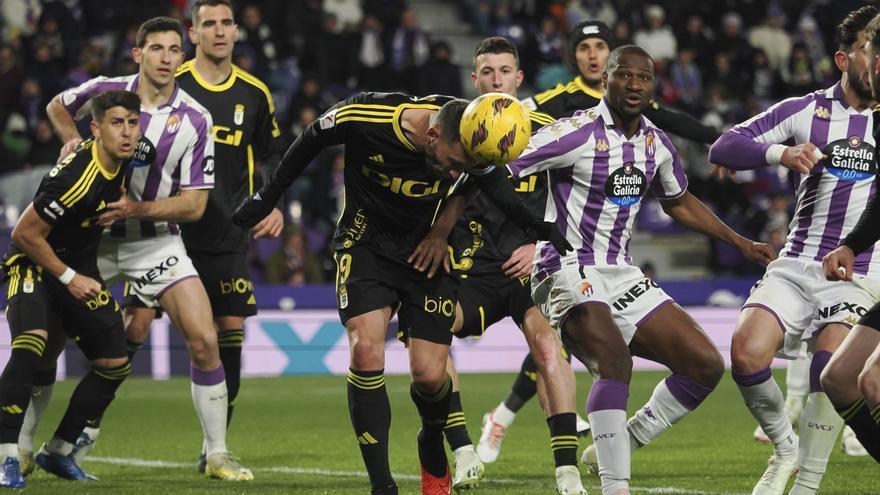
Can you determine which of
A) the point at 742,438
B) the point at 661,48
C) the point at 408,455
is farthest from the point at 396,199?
the point at 661,48

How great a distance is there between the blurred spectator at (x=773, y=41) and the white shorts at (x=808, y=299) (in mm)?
17357

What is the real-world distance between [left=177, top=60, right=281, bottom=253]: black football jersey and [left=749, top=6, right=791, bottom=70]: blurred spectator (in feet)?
52.5

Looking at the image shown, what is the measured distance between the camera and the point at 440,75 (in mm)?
19922

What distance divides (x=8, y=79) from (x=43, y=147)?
159 cm

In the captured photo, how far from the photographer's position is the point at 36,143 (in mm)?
17609

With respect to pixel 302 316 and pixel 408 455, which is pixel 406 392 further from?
pixel 408 455

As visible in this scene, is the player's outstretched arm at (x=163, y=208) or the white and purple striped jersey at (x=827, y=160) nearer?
the white and purple striped jersey at (x=827, y=160)

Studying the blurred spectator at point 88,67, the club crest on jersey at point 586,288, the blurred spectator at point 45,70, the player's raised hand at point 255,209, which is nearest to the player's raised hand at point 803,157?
the club crest on jersey at point 586,288

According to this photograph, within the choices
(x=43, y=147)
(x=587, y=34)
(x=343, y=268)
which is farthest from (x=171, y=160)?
(x=43, y=147)

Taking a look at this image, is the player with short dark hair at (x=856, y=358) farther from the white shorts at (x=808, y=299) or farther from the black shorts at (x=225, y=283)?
the black shorts at (x=225, y=283)

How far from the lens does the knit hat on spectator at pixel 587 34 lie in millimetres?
9242

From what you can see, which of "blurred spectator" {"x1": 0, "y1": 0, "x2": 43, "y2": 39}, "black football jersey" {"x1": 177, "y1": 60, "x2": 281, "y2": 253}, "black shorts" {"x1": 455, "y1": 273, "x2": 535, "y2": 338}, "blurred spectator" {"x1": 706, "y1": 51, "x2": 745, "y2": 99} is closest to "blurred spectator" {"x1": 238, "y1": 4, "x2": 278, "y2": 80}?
"blurred spectator" {"x1": 0, "y1": 0, "x2": 43, "y2": 39}

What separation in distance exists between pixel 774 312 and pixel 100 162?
12.6ft

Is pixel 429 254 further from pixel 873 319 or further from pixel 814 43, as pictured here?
pixel 814 43
